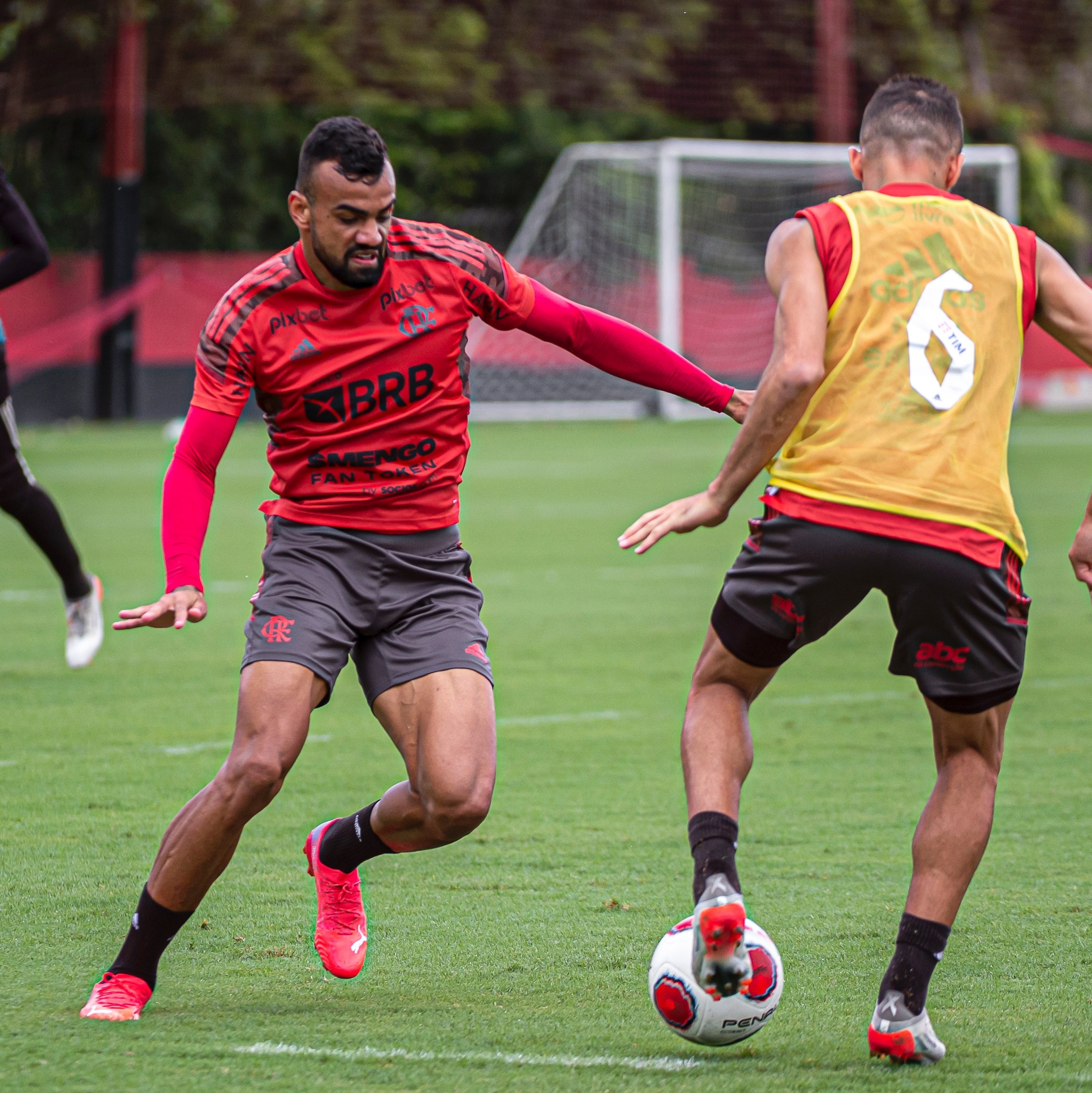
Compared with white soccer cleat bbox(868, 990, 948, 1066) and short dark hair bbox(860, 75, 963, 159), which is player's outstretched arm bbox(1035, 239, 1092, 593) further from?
white soccer cleat bbox(868, 990, 948, 1066)

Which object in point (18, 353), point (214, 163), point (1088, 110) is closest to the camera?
point (18, 353)

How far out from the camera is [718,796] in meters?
4.08

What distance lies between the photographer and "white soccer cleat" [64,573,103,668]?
28.7 feet

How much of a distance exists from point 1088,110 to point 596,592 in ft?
113

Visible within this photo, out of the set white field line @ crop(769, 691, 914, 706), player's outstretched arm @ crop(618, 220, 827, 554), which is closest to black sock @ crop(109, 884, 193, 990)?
player's outstretched arm @ crop(618, 220, 827, 554)

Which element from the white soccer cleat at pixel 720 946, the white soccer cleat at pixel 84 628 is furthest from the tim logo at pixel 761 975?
the white soccer cleat at pixel 84 628

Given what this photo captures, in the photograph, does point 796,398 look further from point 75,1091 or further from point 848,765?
point 848,765

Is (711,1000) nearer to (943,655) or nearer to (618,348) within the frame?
(943,655)

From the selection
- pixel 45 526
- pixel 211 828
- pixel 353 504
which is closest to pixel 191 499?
pixel 353 504

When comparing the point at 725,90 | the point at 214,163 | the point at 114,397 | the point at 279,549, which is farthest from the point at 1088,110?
the point at 279,549

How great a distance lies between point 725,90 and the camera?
36.6m

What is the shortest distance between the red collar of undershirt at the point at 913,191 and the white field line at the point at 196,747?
4117mm

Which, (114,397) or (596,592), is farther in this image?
(114,397)

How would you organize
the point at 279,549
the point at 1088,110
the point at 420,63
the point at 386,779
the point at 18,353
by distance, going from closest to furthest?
the point at 279,549 → the point at 386,779 → the point at 18,353 → the point at 420,63 → the point at 1088,110
